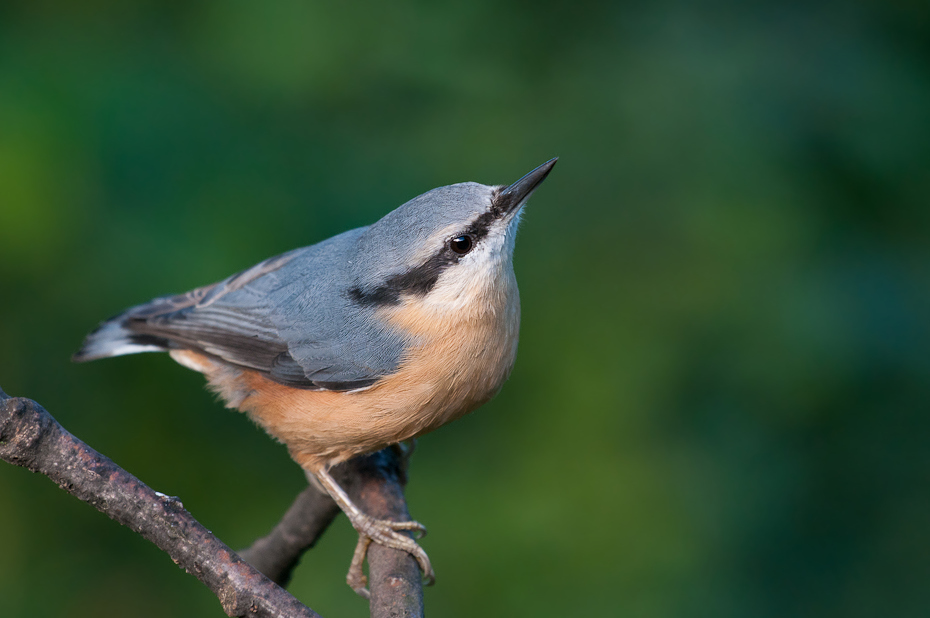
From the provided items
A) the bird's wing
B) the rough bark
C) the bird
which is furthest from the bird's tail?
the rough bark

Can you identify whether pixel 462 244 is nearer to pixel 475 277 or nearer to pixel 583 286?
pixel 475 277

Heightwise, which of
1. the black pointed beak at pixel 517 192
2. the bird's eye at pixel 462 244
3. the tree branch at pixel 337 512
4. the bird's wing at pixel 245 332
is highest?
the black pointed beak at pixel 517 192

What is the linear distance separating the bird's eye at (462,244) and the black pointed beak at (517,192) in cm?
11

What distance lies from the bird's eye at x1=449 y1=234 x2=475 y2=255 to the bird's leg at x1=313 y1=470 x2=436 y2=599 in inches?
32.4

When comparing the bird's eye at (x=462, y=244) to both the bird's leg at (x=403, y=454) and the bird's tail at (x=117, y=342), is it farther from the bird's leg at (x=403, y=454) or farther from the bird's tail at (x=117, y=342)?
the bird's tail at (x=117, y=342)

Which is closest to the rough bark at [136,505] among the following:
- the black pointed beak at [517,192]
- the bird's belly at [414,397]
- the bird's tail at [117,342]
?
the bird's belly at [414,397]

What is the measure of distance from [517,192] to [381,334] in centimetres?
55

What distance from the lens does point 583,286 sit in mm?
3449

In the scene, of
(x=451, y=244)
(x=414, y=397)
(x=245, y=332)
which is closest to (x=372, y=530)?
(x=414, y=397)

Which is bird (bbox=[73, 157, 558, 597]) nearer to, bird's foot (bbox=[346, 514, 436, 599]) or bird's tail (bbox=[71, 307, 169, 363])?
bird's foot (bbox=[346, 514, 436, 599])

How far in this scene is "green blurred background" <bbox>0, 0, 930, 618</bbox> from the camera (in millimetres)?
3076

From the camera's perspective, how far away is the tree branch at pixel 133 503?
1.59 m

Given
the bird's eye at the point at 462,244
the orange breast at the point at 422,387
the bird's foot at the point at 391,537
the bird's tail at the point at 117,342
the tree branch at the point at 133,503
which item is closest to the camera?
the tree branch at the point at 133,503

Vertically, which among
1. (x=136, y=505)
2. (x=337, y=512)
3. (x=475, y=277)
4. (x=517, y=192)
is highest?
(x=517, y=192)
